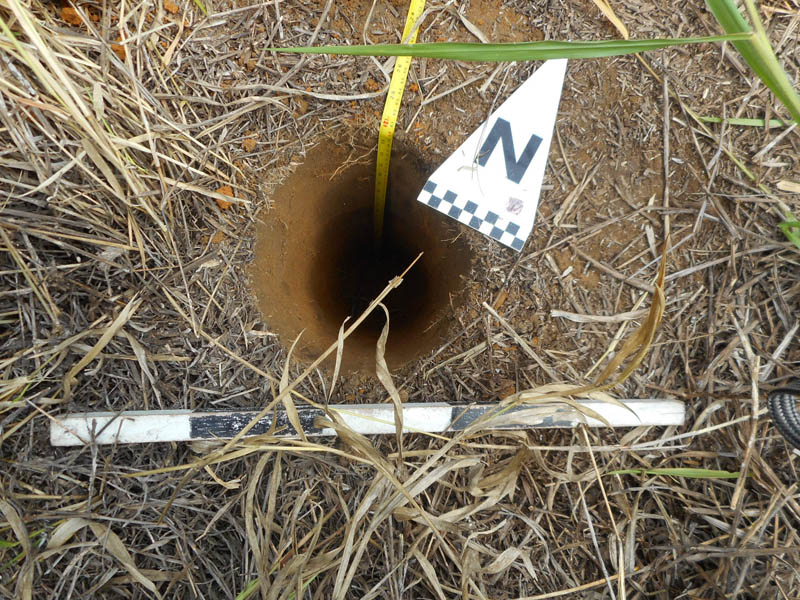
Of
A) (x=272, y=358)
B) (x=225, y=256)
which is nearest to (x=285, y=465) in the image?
(x=272, y=358)

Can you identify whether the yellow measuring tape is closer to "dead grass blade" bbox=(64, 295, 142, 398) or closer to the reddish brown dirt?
the reddish brown dirt

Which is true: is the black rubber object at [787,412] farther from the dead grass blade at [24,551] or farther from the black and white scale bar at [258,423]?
the dead grass blade at [24,551]

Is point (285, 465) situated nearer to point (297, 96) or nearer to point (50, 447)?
point (50, 447)

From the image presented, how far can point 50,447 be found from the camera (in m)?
1.45

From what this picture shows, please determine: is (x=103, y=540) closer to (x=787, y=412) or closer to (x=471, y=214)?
(x=471, y=214)

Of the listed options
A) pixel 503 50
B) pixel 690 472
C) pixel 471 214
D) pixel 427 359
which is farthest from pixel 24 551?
pixel 690 472

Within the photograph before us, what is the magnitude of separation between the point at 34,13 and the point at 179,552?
1.56m

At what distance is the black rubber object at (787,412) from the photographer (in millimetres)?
1375

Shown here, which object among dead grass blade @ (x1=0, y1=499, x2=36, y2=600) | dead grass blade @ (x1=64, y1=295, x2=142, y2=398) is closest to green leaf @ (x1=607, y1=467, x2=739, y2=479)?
dead grass blade @ (x1=64, y1=295, x2=142, y2=398)

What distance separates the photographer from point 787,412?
1.40m

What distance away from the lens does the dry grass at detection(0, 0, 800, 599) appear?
4.62 feet

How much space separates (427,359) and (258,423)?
0.53 meters

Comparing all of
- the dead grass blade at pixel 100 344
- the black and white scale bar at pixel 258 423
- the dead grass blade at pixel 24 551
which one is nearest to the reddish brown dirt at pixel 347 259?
the black and white scale bar at pixel 258 423

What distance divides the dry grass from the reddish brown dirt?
0.07 metres
